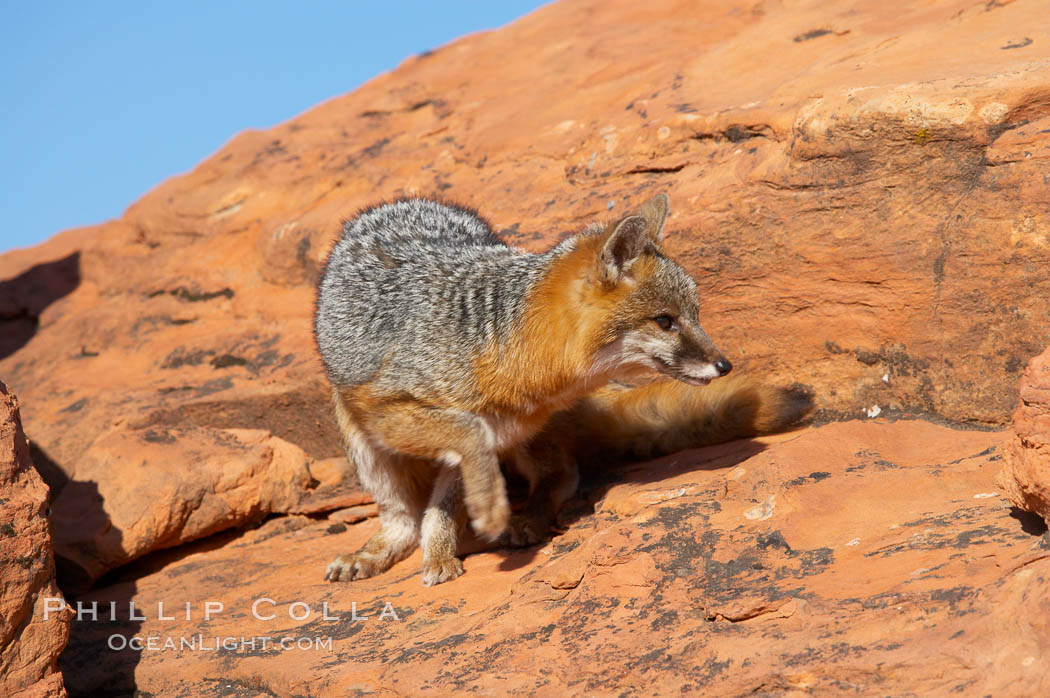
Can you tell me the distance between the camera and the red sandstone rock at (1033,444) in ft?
12.1

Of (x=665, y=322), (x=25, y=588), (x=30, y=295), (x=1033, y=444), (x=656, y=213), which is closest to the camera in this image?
(x=1033, y=444)

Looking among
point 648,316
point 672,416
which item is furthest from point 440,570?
point 648,316

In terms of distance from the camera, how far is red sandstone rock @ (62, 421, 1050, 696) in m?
3.53

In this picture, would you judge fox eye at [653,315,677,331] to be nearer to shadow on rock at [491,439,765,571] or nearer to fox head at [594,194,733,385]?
fox head at [594,194,733,385]

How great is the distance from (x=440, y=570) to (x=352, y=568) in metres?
0.73

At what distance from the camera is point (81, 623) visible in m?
6.07

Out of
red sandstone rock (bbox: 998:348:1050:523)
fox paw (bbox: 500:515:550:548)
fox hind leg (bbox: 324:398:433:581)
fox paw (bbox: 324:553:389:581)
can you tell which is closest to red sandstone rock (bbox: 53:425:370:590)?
fox hind leg (bbox: 324:398:433:581)

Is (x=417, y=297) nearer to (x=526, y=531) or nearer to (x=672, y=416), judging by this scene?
(x=526, y=531)

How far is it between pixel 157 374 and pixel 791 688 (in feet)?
22.5

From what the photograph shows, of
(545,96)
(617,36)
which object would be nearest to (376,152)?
(545,96)

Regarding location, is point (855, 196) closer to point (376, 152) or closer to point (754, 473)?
point (754, 473)

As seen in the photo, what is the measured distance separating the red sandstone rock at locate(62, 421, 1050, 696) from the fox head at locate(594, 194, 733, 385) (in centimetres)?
67

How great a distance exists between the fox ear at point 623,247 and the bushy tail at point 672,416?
1312 millimetres

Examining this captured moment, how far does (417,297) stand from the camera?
232 inches
